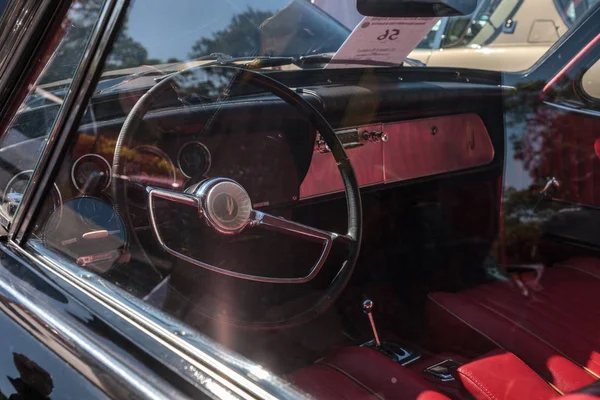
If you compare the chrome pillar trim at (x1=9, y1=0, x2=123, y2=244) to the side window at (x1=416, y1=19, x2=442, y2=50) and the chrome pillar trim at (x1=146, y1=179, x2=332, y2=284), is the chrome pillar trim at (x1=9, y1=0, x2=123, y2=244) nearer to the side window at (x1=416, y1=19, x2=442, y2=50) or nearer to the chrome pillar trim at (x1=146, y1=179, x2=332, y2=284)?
the chrome pillar trim at (x1=146, y1=179, x2=332, y2=284)

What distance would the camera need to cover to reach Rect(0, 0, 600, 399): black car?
126cm

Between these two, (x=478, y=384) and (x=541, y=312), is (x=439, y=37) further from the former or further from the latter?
(x=478, y=384)

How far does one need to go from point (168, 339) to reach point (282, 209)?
112 centimetres

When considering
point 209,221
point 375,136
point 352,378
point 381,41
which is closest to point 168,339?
point 209,221

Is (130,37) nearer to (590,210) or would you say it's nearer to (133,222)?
(133,222)

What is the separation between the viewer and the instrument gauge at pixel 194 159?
68.2 inches

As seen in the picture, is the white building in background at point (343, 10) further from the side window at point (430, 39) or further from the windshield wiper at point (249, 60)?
the side window at point (430, 39)

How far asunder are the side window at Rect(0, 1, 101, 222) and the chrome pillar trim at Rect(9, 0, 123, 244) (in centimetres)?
2

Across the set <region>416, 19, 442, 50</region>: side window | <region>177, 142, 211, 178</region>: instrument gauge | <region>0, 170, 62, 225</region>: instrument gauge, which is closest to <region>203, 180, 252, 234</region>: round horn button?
<region>177, 142, 211, 178</region>: instrument gauge

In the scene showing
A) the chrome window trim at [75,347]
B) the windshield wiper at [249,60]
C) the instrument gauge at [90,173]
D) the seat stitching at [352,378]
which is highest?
the windshield wiper at [249,60]

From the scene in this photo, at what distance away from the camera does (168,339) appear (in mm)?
1111

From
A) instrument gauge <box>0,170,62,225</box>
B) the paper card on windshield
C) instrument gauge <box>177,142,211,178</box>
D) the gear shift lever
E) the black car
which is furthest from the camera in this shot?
the gear shift lever

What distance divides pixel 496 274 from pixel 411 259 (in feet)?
1.18

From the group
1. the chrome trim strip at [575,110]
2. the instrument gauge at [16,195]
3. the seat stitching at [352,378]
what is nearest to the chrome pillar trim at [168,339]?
the instrument gauge at [16,195]
